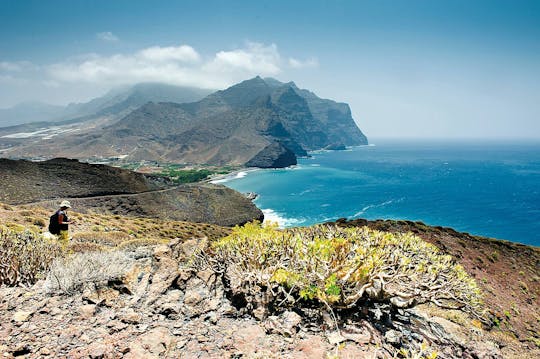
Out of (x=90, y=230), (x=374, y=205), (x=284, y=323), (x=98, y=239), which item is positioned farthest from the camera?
(x=374, y=205)

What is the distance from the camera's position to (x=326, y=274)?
24.3 feet

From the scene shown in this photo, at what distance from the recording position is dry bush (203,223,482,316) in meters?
7.26

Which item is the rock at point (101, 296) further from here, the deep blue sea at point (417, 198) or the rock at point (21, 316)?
the deep blue sea at point (417, 198)

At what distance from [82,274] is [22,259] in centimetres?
224

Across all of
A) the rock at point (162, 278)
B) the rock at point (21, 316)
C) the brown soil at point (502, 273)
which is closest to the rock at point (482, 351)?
the brown soil at point (502, 273)

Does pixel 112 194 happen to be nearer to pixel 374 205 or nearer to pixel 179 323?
pixel 179 323

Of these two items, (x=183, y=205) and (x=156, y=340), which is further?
(x=183, y=205)

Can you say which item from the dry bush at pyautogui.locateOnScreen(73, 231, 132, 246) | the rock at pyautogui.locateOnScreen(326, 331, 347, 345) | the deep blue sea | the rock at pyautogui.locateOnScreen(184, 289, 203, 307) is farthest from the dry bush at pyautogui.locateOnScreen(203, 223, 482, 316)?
the deep blue sea

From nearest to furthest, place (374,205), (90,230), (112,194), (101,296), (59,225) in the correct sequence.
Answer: (101,296), (59,225), (90,230), (112,194), (374,205)

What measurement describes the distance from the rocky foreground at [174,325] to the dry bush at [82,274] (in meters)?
0.02

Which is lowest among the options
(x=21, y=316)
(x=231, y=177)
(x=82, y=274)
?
(x=231, y=177)

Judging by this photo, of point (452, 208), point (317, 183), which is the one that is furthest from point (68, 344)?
point (317, 183)

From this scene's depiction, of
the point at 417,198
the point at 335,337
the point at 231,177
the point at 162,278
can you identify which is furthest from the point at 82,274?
the point at 231,177

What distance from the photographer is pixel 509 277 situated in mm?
19844
